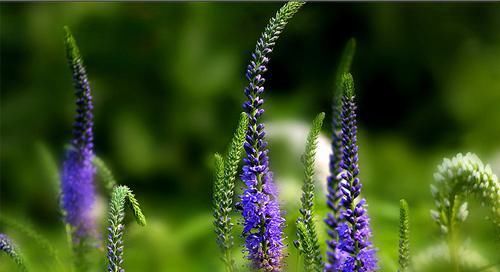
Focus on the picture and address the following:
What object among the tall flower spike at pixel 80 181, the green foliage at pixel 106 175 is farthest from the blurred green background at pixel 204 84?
Result: the green foliage at pixel 106 175

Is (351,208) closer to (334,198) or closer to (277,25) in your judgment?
(334,198)

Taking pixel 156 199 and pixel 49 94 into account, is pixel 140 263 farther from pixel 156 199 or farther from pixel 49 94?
pixel 49 94

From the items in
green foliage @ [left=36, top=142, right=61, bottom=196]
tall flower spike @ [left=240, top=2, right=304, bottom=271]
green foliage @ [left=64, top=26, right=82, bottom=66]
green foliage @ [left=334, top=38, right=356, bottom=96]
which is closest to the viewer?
tall flower spike @ [left=240, top=2, right=304, bottom=271]

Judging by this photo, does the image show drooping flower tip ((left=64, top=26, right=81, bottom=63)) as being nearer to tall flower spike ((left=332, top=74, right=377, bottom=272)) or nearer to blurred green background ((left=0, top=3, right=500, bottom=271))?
tall flower spike ((left=332, top=74, right=377, bottom=272))

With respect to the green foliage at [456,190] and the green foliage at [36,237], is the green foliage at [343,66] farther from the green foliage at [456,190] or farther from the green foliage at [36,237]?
the green foliage at [36,237]

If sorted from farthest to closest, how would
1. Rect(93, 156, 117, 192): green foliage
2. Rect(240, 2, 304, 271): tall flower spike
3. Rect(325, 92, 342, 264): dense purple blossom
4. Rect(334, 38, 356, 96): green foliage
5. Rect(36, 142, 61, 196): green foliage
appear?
1. Rect(36, 142, 61, 196): green foliage
2. Rect(93, 156, 117, 192): green foliage
3. Rect(334, 38, 356, 96): green foliage
4. Rect(240, 2, 304, 271): tall flower spike
5. Rect(325, 92, 342, 264): dense purple blossom

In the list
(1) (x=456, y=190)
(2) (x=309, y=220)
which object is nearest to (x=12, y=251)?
(2) (x=309, y=220)

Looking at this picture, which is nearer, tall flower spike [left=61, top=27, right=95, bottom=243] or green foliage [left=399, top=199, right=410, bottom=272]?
green foliage [left=399, top=199, right=410, bottom=272]

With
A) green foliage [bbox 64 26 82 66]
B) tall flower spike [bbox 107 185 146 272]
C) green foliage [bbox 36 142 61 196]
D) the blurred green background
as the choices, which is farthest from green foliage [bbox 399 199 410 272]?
the blurred green background
